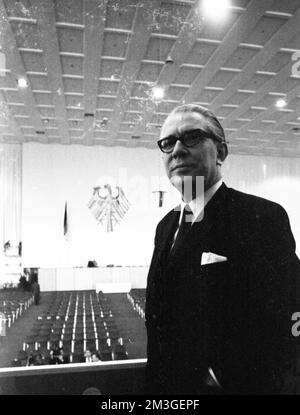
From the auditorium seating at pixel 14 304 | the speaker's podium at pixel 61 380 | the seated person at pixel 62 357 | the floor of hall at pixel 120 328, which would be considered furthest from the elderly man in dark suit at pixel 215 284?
the auditorium seating at pixel 14 304

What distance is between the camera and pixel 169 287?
49.1 inches

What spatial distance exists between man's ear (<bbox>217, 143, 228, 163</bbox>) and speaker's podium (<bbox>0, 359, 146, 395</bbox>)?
76 centimetres

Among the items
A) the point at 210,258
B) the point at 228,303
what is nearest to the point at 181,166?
the point at 210,258

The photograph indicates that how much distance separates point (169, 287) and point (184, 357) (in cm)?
23

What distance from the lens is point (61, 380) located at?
111 cm

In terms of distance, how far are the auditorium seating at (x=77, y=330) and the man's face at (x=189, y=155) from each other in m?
3.81

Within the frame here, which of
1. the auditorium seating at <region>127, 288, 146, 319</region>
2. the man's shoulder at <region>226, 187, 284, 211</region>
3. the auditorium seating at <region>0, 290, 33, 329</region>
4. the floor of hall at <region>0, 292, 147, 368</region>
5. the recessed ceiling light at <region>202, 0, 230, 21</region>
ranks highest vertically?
the recessed ceiling light at <region>202, 0, 230, 21</region>

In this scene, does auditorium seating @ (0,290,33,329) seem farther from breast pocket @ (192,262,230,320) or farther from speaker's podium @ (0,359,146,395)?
breast pocket @ (192,262,230,320)

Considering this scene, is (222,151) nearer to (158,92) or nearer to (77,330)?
(158,92)

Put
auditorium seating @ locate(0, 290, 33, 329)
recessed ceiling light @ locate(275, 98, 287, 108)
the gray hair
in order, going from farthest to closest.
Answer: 1. auditorium seating @ locate(0, 290, 33, 329)
2. recessed ceiling light @ locate(275, 98, 287, 108)
3. the gray hair

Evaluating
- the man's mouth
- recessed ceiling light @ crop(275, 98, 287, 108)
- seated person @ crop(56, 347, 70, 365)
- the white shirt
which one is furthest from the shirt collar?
seated person @ crop(56, 347, 70, 365)

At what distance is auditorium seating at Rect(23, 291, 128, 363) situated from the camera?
216 inches
